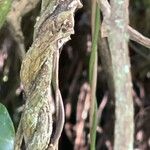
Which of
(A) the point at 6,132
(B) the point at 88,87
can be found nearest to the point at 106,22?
(A) the point at 6,132

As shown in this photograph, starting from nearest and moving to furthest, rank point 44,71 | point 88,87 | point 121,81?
point 121,81
point 44,71
point 88,87

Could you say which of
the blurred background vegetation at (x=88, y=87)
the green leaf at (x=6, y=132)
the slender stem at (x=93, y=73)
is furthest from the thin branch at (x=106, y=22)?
the blurred background vegetation at (x=88, y=87)

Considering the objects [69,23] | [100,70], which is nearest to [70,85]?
[100,70]

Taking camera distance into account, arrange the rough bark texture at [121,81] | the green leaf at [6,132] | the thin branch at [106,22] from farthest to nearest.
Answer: the green leaf at [6,132]
the thin branch at [106,22]
the rough bark texture at [121,81]

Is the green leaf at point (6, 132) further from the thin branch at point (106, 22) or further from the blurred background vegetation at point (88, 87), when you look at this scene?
the blurred background vegetation at point (88, 87)

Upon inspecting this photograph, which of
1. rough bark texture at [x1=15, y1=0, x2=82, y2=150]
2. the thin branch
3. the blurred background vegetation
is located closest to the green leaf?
rough bark texture at [x1=15, y1=0, x2=82, y2=150]

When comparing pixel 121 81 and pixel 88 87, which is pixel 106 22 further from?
pixel 88 87

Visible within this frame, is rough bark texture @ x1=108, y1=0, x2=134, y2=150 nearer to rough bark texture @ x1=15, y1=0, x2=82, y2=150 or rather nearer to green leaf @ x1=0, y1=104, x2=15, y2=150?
rough bark texture @ x1=15, y1=0, x2=82, y2=150
